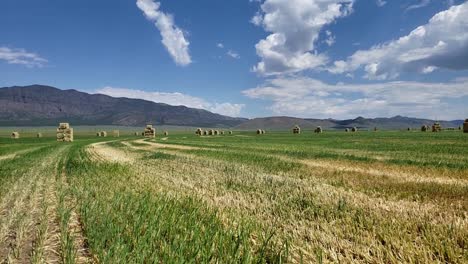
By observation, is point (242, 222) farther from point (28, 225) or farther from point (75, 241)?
point (28, 225)

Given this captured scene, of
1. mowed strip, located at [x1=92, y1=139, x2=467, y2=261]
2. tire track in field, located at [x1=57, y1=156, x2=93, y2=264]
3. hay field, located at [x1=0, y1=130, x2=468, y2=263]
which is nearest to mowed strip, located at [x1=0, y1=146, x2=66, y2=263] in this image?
hay field, located at [x1=0, y1=130, x2=468, y2=263]

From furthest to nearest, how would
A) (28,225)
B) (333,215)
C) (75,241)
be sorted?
(333,215), (28,225), (75,241)

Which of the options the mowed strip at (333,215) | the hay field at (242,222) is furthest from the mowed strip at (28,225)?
the mowed strip at (333,215)

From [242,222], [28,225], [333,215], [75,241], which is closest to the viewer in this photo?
[75,241]

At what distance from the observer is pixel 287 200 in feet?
23.1

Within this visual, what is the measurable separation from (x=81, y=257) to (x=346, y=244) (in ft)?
11.0

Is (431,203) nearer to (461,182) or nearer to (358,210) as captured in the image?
(358,210)

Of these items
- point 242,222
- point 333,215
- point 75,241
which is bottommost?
point 333,215

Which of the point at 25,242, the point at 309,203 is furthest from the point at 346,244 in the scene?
the point at 25,242

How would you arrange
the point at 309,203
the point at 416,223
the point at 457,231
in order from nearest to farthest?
1. the point at 457,231
2. the point at 416,223
3. the point at 309,203

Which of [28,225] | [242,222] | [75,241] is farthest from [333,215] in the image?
[28,225]

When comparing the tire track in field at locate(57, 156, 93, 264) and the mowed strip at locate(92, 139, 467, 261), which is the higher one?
the tire track in field at locate(57, 156, 93, 264)

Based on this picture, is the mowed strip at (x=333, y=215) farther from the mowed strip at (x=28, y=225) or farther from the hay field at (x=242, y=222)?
the mowed strip at (x=28, y=225)

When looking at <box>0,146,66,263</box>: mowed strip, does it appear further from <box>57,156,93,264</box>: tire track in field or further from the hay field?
<box>57,156,93,264</box>: tire track in field
